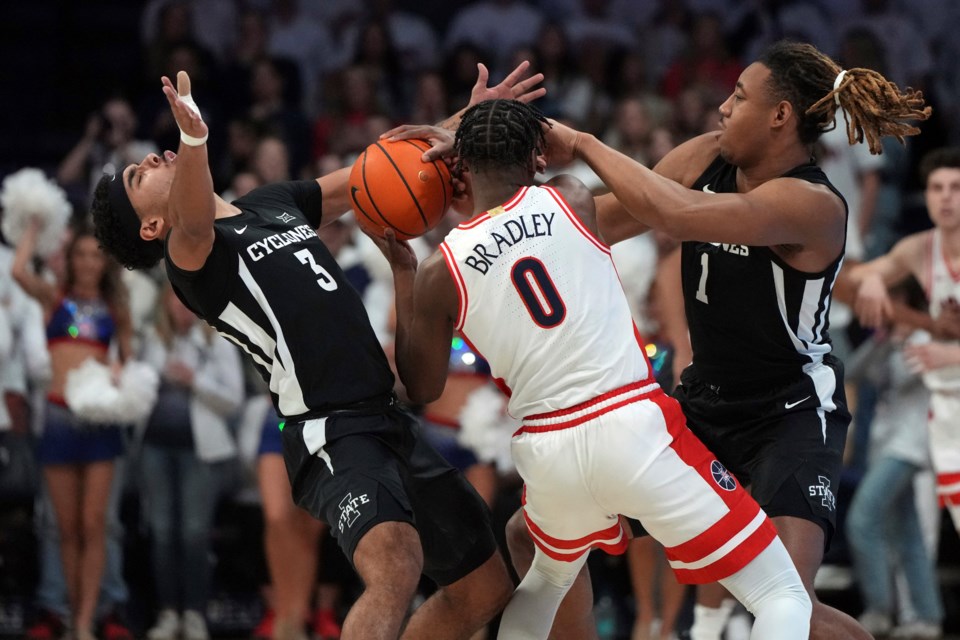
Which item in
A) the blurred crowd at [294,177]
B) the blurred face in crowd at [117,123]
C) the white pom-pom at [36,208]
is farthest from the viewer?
the blurred face in crowd at [117,123]

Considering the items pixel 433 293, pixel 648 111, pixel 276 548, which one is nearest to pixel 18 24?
pixel 648 111

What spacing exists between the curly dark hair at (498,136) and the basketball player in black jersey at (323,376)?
1.93ft

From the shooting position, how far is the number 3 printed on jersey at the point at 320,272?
4.82m

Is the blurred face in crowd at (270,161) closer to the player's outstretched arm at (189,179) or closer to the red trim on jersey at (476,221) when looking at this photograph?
the player's outstretched arm at (189,179)

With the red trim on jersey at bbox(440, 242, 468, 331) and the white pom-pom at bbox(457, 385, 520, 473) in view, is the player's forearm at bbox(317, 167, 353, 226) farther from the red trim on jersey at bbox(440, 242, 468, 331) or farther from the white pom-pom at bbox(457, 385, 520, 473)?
the white pom-pom at bbox(457, 385, 520, 473)

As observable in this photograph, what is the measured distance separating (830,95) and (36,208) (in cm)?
545

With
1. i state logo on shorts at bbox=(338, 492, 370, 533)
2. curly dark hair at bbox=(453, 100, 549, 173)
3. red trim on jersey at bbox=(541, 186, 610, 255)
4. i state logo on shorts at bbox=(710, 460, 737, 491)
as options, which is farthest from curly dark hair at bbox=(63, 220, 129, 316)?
i state logo on shorts at bbox=(710, 460, 737, 491)

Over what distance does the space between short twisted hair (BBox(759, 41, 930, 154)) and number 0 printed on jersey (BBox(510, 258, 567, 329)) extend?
1.06 meters

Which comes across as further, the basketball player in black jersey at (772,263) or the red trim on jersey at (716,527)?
the basketball player in black jersey at (772,263)

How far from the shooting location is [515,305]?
14.2 feet

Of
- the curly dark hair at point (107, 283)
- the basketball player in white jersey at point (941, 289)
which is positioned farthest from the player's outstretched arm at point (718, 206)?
the curly dark hair at point (107, 283)

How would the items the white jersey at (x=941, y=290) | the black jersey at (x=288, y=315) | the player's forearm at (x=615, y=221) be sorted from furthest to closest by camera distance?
the white jersey at (x=941, y=290) → the player's forearm at (x=615, y=221) → the black jersey at (x=288, y=315)

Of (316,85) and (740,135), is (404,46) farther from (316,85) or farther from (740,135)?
(740,135)

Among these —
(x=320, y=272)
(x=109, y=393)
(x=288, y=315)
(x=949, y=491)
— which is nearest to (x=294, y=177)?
(x=109, y=393)
